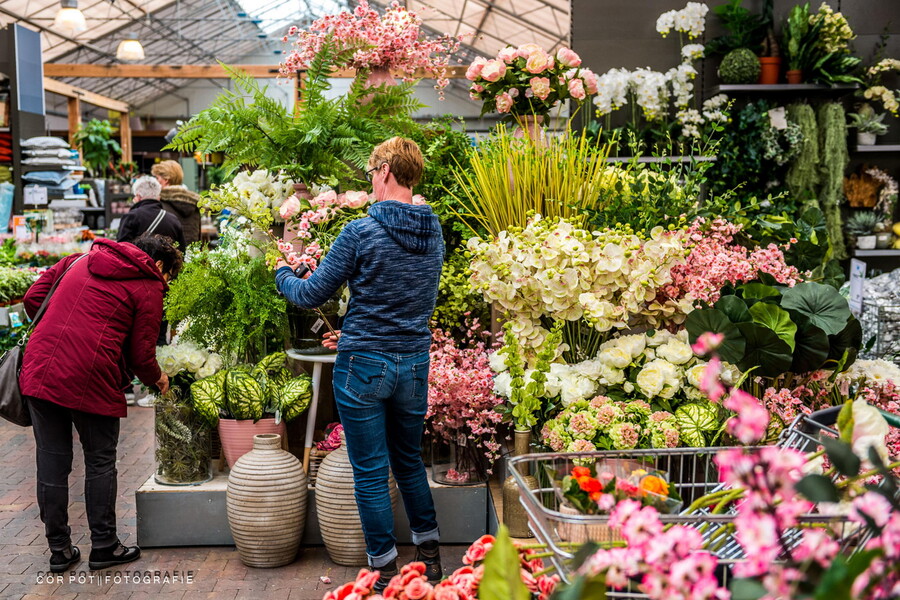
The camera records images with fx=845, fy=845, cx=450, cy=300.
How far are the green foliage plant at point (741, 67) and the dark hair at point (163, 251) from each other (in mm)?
4072

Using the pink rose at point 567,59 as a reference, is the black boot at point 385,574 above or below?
below

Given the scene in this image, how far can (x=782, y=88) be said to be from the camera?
578 centimetres

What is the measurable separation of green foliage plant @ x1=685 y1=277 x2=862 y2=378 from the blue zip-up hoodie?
2.75 ft

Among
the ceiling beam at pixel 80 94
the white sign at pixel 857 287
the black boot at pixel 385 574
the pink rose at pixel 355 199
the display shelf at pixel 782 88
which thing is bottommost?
the black boot at pixel 385 574

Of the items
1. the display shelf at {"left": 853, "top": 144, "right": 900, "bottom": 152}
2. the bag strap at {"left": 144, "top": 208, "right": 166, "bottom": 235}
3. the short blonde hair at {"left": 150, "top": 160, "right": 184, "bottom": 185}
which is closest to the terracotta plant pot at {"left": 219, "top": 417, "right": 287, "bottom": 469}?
the bag strap at {"left": 144, "top": 208, "right": 166, "bottom": 235}

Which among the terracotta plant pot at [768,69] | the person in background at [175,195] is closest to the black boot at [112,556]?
the person in background at [175,195]

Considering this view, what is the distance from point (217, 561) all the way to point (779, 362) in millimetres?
2121

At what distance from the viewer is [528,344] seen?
285 centimetres

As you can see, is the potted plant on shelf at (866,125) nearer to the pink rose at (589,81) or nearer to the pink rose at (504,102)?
the pink rose at (589,81)

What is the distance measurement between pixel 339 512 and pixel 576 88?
1937 mm

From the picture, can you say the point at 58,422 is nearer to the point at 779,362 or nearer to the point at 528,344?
the point at 528,344

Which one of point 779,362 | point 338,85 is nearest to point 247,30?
point 338,85

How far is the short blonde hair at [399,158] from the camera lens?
8.54 ft

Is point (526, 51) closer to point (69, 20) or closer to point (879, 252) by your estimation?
point (879, 252)
